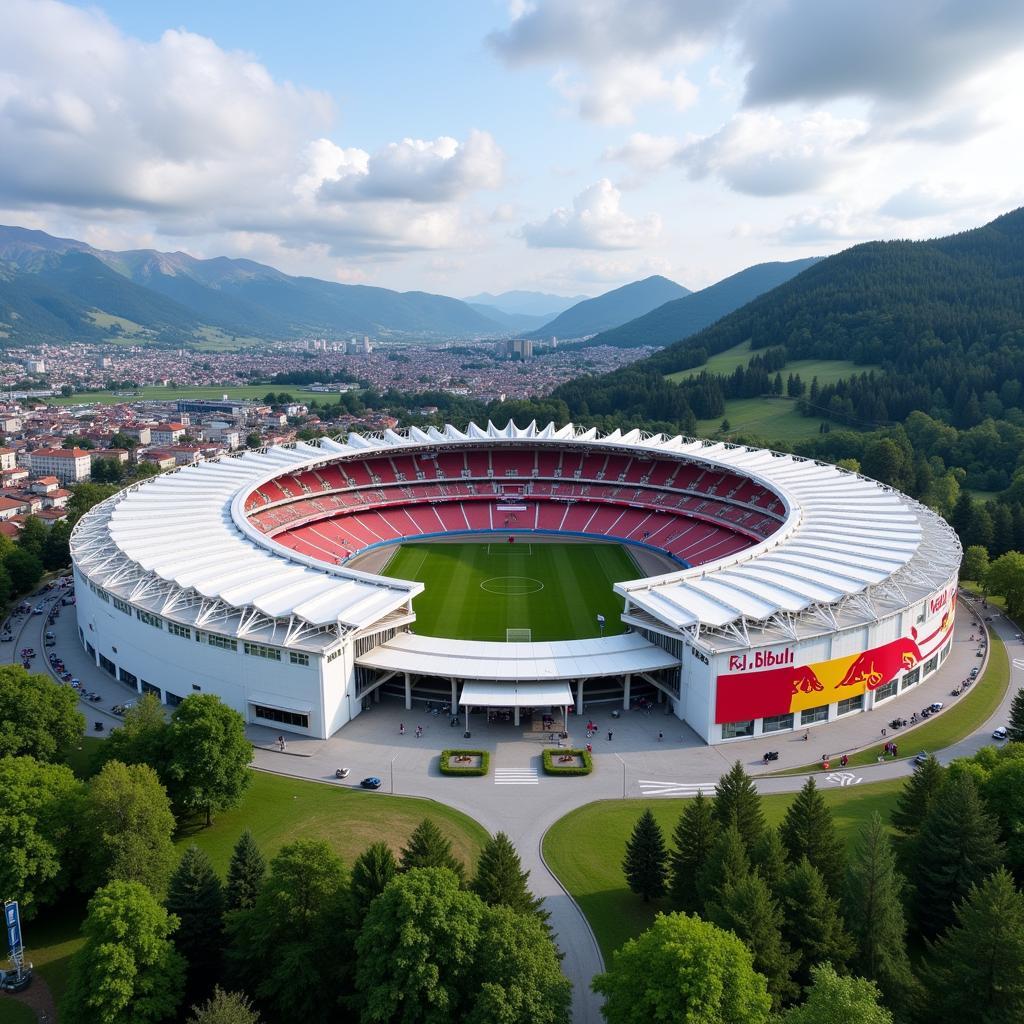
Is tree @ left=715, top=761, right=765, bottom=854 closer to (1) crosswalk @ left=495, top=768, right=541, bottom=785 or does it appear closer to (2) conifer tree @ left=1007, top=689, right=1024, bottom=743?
(1) crosswalk @ left=495, top=768, right=541, bottom=785

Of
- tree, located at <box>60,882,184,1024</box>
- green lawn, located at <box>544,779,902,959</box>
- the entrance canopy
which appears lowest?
green lawn, located at <box>544,779,902,959</box>

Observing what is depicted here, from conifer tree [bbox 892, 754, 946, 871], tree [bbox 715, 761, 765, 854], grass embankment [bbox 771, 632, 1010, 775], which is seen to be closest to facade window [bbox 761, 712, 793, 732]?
grass embankment [bbox 771, 632, 1010, 775]

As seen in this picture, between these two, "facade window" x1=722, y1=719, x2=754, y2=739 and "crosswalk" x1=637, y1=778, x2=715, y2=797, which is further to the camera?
"facade window" x1=722, y1=719, x2=754, y2=739

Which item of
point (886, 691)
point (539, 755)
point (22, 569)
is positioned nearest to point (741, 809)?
point (539, 755)

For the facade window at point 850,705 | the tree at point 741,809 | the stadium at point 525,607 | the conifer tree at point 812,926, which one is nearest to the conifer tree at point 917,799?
the tree at point 741,809

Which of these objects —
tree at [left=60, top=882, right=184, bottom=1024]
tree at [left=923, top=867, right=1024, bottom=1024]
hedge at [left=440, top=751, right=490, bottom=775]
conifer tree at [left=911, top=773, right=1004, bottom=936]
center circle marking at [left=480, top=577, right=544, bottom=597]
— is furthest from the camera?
center circle marking at [left=480, top=577, right=544, bottom=597]

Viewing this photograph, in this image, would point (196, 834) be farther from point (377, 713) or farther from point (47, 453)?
point (47, 453)

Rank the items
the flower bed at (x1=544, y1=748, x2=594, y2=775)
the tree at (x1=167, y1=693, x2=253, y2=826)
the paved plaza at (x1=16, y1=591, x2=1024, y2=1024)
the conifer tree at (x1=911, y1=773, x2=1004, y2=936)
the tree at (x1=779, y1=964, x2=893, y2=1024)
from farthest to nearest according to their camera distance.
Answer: the flower bed at (x1=544, y1=748, x2=594, y2=775)
the paved plaza at (x1=16, y1=591, x2=1024, y2=1024)
the tree at (x1=167, y1=693, x2=253, y2=826)
the conifer tree at (x1=911, y1=773, x2=1004, y2=936)
the tree at (x1=779, y1=964, x2=893, y2=1024)

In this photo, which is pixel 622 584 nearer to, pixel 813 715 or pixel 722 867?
pixel 813 715
